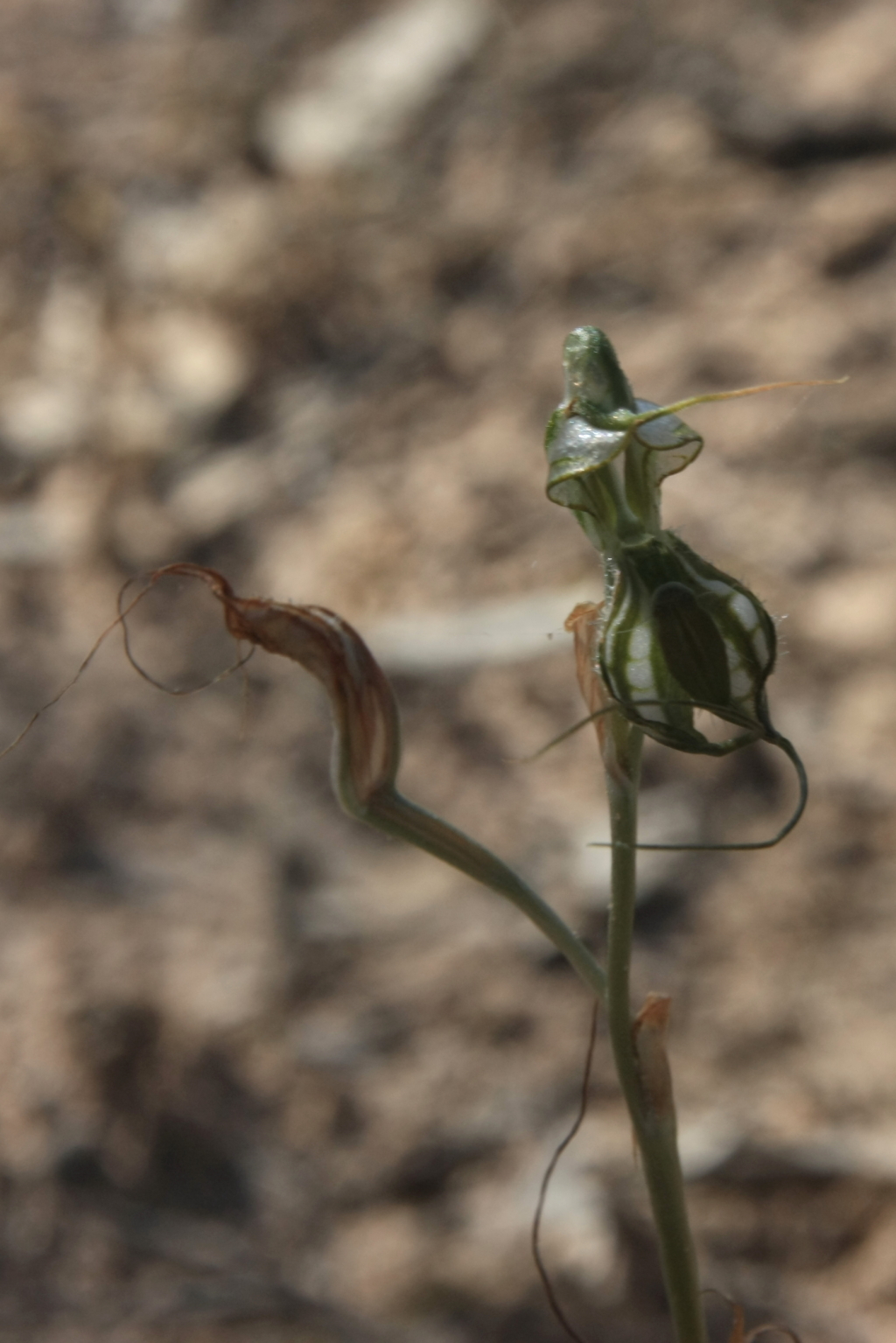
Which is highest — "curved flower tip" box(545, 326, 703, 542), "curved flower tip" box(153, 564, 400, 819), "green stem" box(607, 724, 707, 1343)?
"curved flower tip" box(545, 326, 703, 542)

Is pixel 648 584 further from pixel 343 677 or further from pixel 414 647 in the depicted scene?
pixel 414 647

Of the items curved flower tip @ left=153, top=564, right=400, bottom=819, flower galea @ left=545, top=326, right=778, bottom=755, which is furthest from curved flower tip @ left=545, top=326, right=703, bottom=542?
curved flower tip @ left=153, top=564, right=400, bottom=819

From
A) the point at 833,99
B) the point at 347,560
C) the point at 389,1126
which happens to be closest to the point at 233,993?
the point at 389,1126

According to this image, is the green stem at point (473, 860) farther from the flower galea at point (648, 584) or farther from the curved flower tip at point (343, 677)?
the flower galea at point (648, 584)

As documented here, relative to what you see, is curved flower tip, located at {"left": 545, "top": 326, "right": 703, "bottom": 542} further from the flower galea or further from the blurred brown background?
the blurred brown background

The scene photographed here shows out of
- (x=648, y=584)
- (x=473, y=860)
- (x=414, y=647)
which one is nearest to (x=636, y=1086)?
(x=473, y=860)

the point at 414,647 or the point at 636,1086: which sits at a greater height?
the point at 414,647

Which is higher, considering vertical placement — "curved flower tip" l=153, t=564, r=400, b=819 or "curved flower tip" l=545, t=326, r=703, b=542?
"curved flower tip" l=545, t=326, r=703, b=542

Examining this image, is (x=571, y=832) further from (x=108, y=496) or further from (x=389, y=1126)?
(x=108, y=496)
